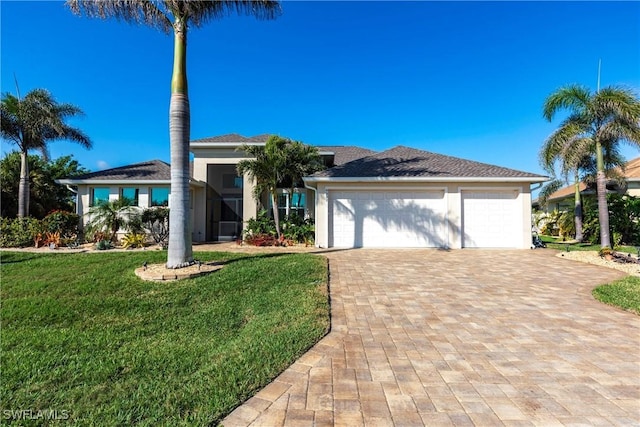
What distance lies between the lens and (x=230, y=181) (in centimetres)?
1708

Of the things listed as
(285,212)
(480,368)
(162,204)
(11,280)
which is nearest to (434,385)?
(480,368)

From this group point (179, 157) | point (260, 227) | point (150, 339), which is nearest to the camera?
point (150, 339)

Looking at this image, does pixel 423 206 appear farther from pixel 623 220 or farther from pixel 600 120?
pixel 623 220

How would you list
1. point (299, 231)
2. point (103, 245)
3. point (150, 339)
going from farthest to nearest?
point (299, 231) → point (103, 245) → point (150, 339)

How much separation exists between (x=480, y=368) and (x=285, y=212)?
521 inches

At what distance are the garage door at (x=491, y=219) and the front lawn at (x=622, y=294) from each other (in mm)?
5685

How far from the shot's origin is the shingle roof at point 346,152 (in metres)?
18.9

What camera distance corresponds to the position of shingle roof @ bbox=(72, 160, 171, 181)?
14468 mm

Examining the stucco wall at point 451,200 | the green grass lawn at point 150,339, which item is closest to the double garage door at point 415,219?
the stucco wall at point 451,200

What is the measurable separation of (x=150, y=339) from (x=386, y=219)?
33.5 ft

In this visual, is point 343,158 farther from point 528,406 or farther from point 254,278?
point 528,406

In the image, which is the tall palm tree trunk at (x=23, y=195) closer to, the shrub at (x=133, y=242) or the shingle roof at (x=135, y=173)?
the shingle roof at (x=135, y=173)

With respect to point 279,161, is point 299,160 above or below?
above

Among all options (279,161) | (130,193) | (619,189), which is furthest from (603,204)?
(130,193)
